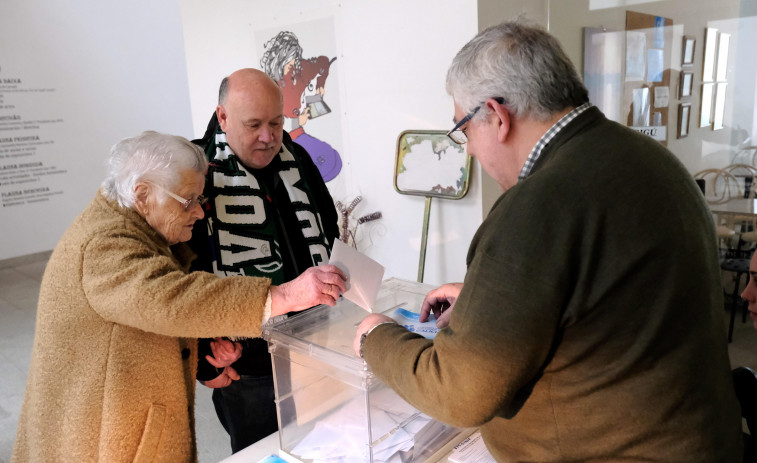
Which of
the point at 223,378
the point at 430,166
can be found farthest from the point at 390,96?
the point at 223,378

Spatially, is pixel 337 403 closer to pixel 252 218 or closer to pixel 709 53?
pixel 252 218

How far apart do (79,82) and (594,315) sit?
6546 mm

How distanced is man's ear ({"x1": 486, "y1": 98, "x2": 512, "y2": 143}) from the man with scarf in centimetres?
103

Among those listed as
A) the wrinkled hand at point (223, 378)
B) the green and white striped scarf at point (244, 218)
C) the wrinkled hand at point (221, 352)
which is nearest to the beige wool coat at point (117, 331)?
the wrinkled hand at point (221, 352)

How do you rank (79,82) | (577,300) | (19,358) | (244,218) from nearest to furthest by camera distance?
(577,300) < (244,218) < (19,358) < (79,82)

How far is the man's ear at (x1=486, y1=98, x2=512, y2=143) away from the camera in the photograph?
0.94 m

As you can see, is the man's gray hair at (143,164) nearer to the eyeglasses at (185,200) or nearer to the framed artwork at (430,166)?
the eyeglasses at (185,200)

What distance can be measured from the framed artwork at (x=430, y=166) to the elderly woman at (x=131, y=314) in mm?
1809

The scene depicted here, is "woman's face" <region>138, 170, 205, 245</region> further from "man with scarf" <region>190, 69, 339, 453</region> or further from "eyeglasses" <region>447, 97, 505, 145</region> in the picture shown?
"eyeglasses" <region>447, 97, 505, 145</region>

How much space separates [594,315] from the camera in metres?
0.80

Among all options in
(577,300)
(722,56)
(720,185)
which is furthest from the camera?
(720,185)

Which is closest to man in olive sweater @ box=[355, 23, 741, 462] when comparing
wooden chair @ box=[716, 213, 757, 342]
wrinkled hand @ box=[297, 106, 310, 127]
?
wooden chair @ box=[716, 213, 757, 342]

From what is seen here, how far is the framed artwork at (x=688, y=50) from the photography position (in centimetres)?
259

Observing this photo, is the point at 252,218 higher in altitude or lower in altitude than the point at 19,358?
higher
